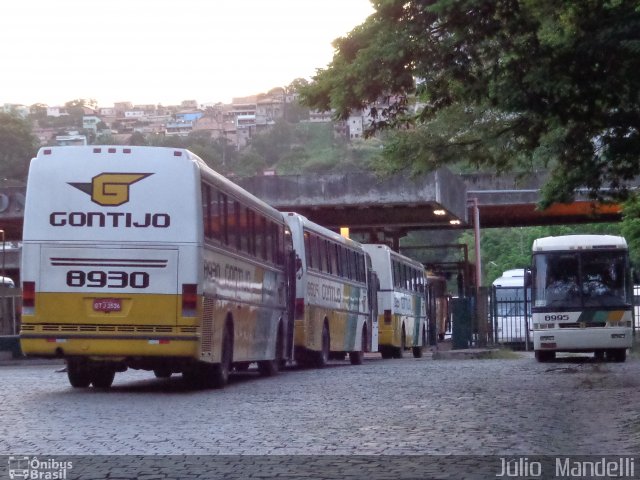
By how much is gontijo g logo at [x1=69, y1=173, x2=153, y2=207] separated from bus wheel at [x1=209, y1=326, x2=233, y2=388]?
286 cm

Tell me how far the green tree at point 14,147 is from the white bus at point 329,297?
60.3 meters

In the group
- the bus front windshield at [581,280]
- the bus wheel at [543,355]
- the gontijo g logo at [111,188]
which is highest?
the gontijo g logo at [111,188]

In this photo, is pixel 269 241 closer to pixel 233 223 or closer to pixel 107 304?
pixel 233 223

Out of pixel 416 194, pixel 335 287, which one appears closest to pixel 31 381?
pixel 335 287

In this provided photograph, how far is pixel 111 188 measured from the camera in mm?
17438

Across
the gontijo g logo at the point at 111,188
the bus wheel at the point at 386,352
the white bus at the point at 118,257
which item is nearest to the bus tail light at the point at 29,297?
the white bus at the point at 118,257

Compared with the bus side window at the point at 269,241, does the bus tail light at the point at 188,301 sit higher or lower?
lower

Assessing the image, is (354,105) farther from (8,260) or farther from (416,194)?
(8,260)

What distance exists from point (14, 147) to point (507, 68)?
85.6m

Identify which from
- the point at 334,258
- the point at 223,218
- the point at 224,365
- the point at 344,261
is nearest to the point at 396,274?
the point at 344,261

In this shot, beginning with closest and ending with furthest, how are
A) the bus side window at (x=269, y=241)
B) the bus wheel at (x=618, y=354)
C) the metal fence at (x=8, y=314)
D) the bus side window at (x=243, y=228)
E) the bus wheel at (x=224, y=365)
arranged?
the bus wheel at (x=224, y=365) → the bus side window at (x=243, y=228) → the bus side window at (x=269, y=241) → the bus wheel at (x=618, y=354) → the metal fence at (x=8, y=314)

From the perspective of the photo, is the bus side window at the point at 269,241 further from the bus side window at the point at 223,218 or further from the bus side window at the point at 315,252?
the bus side window at the point at 315,252

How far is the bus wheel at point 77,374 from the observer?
18.6 m

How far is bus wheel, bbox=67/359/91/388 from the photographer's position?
60.9ft
